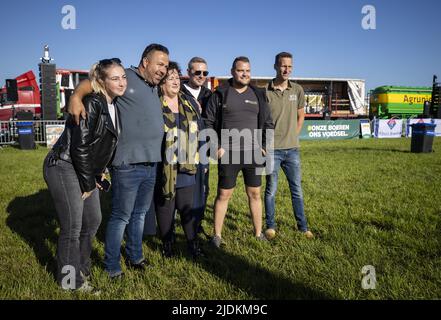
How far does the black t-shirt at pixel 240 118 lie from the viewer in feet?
12.3

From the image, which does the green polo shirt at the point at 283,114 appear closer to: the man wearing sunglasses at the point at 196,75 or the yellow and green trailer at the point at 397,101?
the man wearing sunglasses at the point at 196,75

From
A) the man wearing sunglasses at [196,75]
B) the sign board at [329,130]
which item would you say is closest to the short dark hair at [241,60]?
the man wearing sunglasses at [196,75]

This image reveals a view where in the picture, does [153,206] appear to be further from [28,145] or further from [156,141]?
[28,145]

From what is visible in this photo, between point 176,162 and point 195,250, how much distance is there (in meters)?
1.07

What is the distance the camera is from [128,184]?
9.50 ft

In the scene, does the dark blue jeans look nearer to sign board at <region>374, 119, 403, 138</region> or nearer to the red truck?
the red truck

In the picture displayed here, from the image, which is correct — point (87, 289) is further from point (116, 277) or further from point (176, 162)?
point (176, 162)

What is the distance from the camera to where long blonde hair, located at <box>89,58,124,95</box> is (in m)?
2.59

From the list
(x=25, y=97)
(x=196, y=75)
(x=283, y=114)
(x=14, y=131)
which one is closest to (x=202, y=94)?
(x=196, y=75)

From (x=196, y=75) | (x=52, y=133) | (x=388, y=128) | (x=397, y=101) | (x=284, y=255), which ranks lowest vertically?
(x=284, y=255)

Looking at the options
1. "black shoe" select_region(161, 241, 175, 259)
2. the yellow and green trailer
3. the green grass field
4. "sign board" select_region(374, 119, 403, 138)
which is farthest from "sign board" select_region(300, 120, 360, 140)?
"black shoe" select_region(161, 241, 175, 259)

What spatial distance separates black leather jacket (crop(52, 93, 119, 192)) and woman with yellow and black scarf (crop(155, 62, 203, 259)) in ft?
2.38

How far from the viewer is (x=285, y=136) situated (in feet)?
13.8

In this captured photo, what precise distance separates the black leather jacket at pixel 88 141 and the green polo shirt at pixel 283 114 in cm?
229
